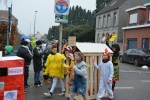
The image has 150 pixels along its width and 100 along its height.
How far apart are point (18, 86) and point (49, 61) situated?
385 cm

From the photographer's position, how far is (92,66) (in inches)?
287

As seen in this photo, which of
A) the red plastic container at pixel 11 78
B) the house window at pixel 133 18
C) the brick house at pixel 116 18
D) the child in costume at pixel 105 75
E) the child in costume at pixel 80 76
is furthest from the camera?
the brick house at pixel 116 18

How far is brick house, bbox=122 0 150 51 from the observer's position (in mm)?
29528

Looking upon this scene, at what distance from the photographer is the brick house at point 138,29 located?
29.5 meters

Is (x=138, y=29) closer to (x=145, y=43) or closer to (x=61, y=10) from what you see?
(x=145, y=43)

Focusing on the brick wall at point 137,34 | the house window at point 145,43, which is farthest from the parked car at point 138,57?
the brick wall at point 137,34

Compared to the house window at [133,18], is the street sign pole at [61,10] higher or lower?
lower

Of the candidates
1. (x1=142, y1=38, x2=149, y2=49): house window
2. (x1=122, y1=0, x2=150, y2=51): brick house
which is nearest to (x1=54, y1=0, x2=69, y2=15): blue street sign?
(x1=122, y1=0, x2=150, y2=51): brick house

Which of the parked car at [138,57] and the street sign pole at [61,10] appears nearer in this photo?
the street sign pole at [61,10]

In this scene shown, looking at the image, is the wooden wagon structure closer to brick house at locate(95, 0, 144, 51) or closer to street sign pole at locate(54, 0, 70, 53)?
street sign pole at locate(54, 0, 70, 53)

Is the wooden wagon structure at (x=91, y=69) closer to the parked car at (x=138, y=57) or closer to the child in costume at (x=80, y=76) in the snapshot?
the child in costume at (x=80, y=76)

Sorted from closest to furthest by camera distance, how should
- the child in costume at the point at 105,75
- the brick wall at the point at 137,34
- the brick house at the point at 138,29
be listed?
the child in costume at the point at 105,75 → the brick house at the point at 138,29 → the brick wall at the point at 137,34

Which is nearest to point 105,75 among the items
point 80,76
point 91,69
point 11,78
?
point 91,69

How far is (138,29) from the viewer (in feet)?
104
